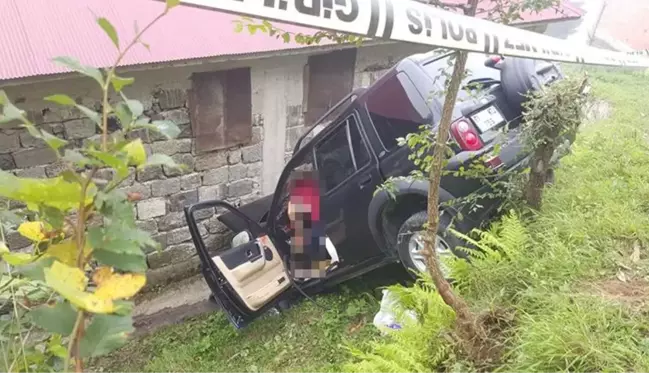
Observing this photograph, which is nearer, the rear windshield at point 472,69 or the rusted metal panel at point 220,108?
the rear windshield at point 472,69

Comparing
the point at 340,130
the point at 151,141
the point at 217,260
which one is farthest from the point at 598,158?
the point at 151,141

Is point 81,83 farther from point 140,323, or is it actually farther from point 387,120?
point 387,120

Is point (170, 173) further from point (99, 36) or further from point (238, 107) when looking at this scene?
point (99, 36)

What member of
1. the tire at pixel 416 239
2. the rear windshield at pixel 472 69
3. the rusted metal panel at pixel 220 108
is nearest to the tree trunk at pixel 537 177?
the tire at pixel 416 239

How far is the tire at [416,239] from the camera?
3.76 metres

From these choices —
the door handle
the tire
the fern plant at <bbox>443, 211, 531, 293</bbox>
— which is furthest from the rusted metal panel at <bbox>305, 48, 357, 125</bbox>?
the fern plant at <bbox>443, 211, 531, 293</bbox>

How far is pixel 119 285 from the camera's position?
820mm

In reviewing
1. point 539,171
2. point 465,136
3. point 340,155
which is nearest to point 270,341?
point 340,155

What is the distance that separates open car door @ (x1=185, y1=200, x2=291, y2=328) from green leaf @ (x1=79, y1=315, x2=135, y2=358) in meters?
3.33

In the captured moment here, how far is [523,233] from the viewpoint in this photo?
335 cm

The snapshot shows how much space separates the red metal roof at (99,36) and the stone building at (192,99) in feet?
0.05

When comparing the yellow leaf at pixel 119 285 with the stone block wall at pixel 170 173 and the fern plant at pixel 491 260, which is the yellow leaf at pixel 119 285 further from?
the stone block wall at pixel 170 173

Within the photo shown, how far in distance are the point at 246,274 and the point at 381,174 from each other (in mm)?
1560

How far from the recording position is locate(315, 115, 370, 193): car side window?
165 inches
